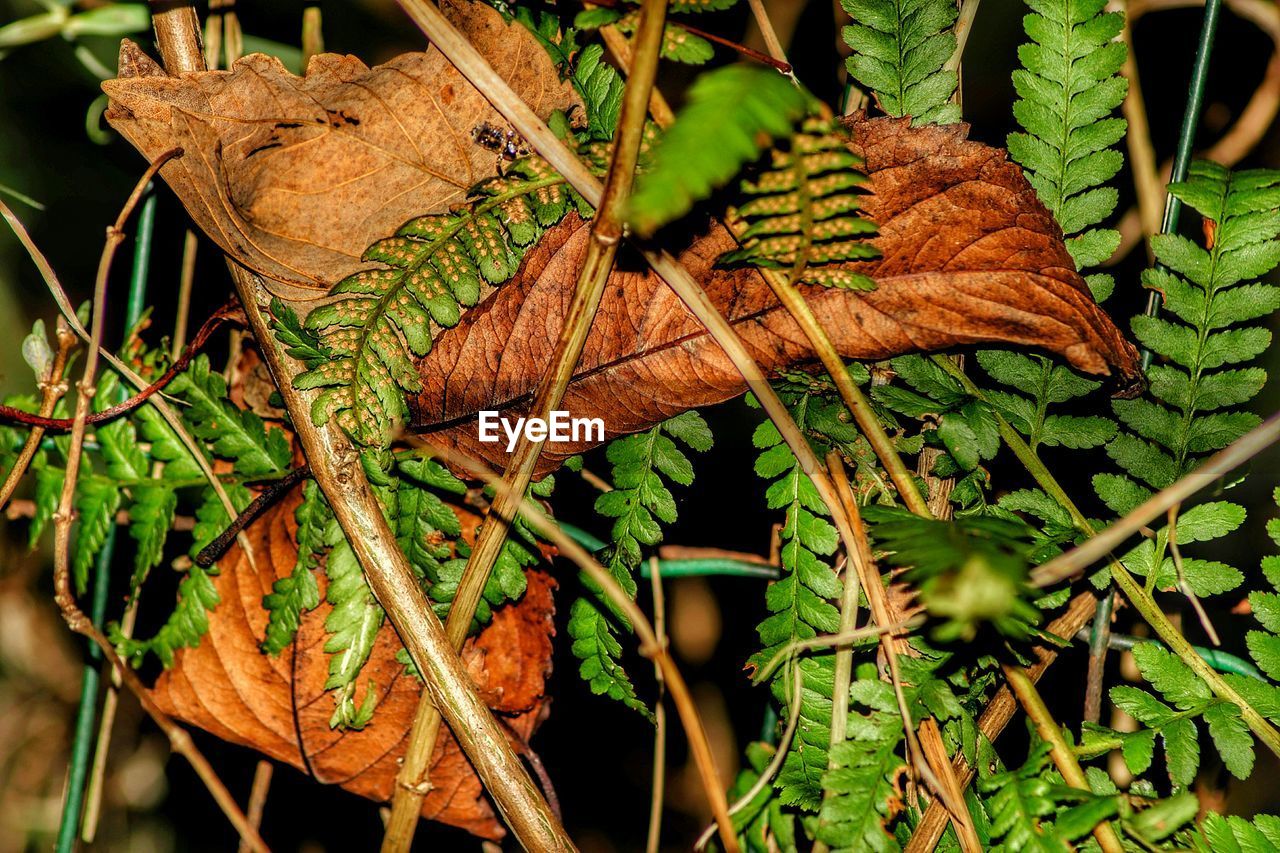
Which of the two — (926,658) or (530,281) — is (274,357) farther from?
(926,658)

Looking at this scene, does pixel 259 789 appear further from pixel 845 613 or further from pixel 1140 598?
pixel 1140 598

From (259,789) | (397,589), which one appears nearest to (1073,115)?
(397,589)

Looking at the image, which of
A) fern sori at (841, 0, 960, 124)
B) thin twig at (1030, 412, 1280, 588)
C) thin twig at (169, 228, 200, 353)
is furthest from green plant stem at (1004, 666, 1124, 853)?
thin twig at (169, 228, 200, 353)

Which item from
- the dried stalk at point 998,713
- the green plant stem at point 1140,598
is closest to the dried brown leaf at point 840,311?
the green plant stem at point 1140,598

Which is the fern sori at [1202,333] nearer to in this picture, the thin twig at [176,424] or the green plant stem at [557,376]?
the green plant stem at [557,376]

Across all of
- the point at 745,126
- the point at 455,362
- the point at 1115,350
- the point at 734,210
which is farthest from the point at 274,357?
the point at 1115,350
